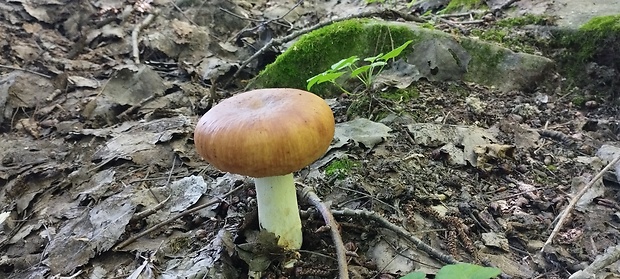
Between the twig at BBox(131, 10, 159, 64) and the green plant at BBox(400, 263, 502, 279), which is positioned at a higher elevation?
the green plant at BBox(400, 263, 502, 279)

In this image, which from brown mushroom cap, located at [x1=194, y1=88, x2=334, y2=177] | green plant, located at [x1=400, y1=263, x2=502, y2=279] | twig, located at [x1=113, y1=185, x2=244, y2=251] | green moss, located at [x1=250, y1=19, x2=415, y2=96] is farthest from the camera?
green moss, located at [x1=250, y1=19, x2=415, y2=96]

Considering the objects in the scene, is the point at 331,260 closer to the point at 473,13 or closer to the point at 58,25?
the point at 473,13

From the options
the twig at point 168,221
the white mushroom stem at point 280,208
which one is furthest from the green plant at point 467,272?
the twig at point 168,221

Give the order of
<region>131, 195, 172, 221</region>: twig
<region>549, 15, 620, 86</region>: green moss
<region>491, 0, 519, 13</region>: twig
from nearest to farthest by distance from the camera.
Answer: <region>131, 195, 172, 221</region>: twig, <region>549, 15, 620, 86</region>: green moss, <region>491, 0, 519, 13</region>: twig

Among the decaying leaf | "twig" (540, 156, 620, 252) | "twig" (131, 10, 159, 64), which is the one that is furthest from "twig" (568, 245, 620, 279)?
"twig" (131, 10, 159, 64)

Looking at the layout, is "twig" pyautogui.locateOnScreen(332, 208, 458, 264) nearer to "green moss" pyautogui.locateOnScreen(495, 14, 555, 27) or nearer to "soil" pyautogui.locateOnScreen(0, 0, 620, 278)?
"soil" pyautogui.locateOnScreen(0, 0, 620, 278)

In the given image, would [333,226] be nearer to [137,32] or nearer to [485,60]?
[485,60]

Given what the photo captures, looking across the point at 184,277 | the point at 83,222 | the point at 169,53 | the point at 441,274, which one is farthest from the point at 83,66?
the point at 441,274
